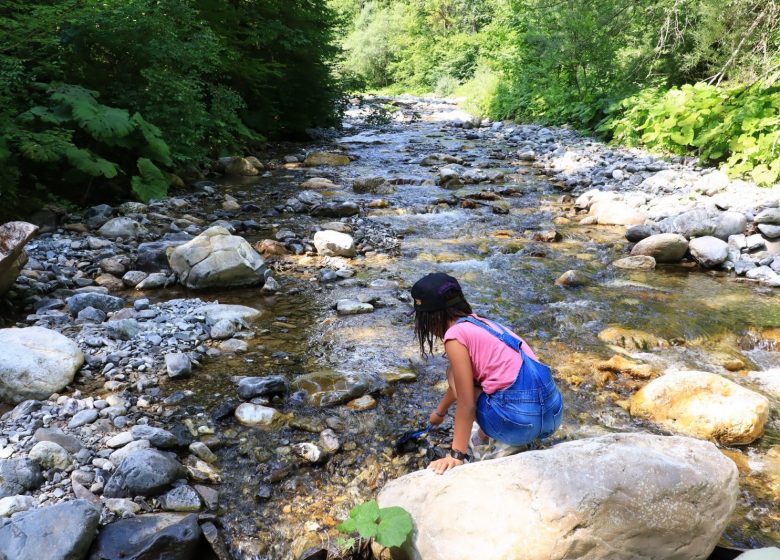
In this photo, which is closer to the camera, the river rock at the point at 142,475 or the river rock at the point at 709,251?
the river rock at the point at 142,475

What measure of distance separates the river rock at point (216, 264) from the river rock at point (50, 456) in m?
2.92

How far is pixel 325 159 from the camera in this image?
43.4 feet

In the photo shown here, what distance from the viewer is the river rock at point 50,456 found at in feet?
9.45

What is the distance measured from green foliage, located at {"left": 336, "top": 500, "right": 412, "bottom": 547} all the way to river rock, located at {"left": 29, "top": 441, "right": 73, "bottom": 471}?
1.53m

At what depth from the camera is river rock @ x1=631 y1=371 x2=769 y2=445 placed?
11.6ft

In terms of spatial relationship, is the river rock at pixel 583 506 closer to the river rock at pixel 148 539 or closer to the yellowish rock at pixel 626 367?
the river rock at pixel 148 539

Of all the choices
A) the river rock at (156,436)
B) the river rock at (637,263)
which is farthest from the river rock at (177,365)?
the river rock at (637,263)

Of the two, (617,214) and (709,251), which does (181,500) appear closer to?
(709,251)

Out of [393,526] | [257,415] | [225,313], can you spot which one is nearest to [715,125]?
[225,313]

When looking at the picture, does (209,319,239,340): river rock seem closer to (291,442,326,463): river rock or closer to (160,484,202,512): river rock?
(291,442,326,463): river rock

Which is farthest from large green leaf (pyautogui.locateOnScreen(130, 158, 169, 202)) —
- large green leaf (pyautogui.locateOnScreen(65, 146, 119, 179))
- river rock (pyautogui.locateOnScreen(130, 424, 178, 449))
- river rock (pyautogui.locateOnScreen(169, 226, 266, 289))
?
river rock (pyautogui.locateOnScreen(130, 424, 178, 449))

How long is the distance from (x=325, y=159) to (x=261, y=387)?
10086mm

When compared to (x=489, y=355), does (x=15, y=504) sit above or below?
below

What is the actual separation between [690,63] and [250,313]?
11.8 m
